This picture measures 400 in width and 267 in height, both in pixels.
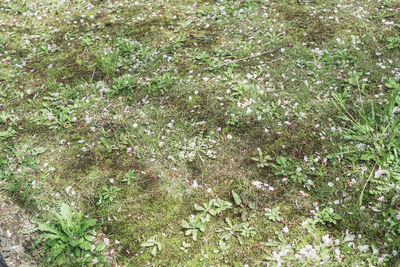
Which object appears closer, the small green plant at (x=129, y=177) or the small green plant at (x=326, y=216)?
the small green plant at (x=326, y=216)

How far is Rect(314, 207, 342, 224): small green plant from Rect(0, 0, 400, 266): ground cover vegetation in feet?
0.08

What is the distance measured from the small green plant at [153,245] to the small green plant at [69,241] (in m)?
0.52

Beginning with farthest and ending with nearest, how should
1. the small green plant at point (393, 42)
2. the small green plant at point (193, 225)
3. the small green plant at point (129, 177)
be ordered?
1. the small green plant at point (393, 42)
2. the small green plant at point (129, 177)
3. the small green plant at point (193, 225)

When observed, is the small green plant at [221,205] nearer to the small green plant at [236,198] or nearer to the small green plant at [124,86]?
the small green plant at [236,198]

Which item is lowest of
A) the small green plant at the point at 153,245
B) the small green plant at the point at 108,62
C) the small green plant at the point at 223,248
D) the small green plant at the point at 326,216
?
the small green plant at the point at 153,245

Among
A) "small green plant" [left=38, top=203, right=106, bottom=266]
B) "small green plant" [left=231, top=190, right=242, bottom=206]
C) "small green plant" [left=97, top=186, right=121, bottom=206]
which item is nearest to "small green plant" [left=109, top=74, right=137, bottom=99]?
"small green plant" [left=97, top=186, right=121, bottom=206]

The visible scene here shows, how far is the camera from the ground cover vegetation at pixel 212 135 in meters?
3.60

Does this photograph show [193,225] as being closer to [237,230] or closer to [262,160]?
[237,230]

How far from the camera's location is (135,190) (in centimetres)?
414

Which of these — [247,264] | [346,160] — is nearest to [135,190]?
[247,264]

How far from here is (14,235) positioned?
12.4 feet

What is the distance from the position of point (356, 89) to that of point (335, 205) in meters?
2.22

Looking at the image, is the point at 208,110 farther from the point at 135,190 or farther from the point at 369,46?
the point at 369,46

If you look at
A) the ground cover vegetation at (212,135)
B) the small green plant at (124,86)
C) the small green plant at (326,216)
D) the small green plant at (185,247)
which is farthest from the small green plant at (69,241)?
the small green plant at (326,216)
